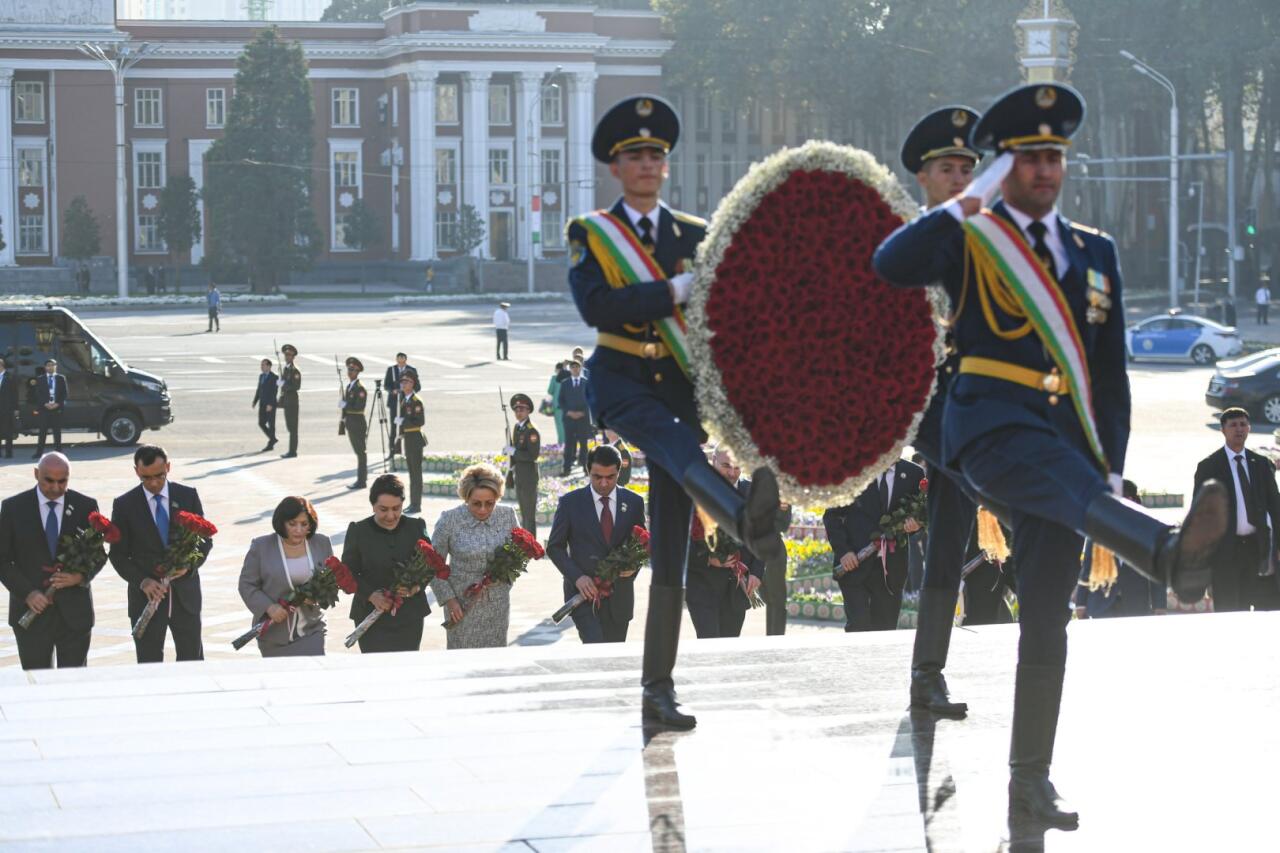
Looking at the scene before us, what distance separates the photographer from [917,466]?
504 inches

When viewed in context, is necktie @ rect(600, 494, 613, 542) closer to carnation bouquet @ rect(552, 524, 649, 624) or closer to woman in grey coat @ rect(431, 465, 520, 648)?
carnation bouquet @ rect(552, 524, 649, 624)

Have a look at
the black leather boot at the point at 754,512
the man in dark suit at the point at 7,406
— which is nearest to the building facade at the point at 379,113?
the man in dark suit at the point at 7,406

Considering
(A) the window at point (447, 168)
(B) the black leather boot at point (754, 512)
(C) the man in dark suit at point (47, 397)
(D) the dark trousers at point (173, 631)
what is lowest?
(C) the man in dark suit at point (47, 397)

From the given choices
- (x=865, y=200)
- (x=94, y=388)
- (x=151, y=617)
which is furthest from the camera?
(x=94, y=388)

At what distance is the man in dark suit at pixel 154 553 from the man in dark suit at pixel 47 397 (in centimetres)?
1979

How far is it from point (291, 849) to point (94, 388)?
2761 cm

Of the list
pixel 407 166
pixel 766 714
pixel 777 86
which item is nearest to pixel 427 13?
pixel 407 166

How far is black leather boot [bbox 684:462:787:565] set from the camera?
559cm

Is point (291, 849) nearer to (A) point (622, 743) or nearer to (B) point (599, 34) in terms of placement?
(A) point (622, 743)

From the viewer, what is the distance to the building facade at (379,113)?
89812 mm

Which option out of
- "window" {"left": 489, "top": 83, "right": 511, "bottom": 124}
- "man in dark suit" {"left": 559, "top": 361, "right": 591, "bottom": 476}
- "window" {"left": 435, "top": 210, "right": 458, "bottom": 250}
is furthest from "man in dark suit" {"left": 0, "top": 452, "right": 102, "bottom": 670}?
"window" {"left": 489, "top": 83, "right": 511, "bottom": 124}

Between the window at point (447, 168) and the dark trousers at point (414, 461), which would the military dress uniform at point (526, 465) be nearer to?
the dark trousers at point (414, 461)

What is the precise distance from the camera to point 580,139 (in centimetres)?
9469

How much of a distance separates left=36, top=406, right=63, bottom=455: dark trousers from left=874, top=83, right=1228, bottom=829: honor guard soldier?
2662 cm
